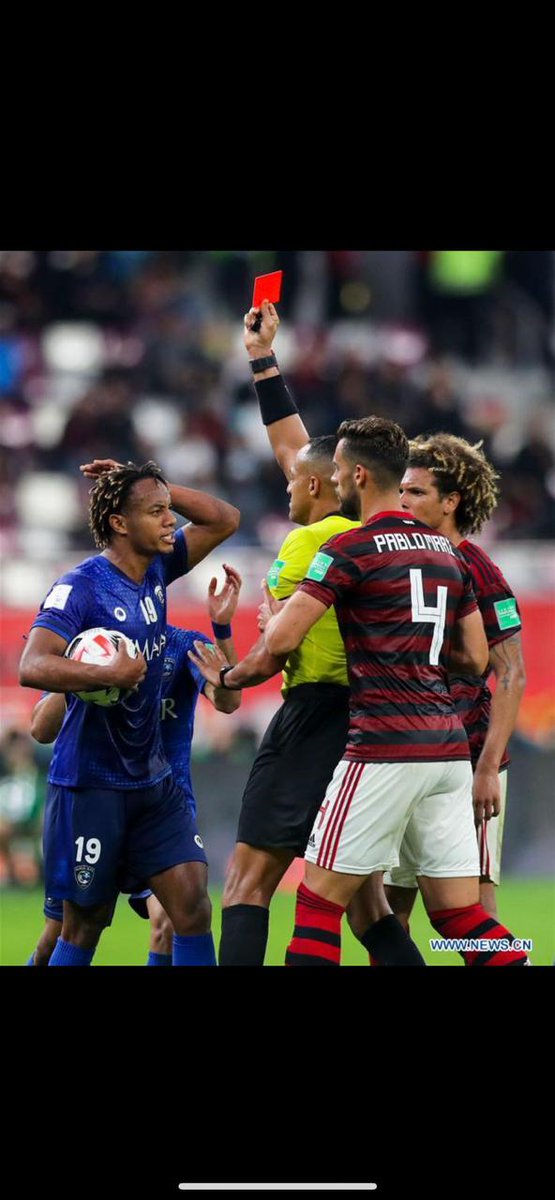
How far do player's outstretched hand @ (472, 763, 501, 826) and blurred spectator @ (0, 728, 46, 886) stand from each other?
6421 millimetres

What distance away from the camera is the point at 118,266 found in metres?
17.5

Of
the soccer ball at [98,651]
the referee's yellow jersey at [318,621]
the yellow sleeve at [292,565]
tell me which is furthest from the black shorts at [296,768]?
the soccer ball at [98,651]

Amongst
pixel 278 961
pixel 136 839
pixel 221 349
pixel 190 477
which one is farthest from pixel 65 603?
pixel 221 349

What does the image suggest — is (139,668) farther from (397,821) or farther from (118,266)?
(118,266)

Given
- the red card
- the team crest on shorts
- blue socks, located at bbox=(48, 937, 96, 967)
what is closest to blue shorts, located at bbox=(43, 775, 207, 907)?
the team crest on shorts

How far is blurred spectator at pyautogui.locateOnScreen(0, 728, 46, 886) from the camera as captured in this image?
1156cm

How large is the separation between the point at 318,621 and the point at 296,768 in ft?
1.77

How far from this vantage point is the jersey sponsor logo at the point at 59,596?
18.0 feet

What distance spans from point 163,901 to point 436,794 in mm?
1113

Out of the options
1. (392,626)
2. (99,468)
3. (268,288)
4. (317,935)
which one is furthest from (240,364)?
(317,935)

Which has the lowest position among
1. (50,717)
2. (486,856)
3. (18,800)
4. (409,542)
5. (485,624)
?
(18,800)

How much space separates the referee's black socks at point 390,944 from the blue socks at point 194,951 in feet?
1.79

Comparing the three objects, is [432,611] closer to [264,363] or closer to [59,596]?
[59,596]

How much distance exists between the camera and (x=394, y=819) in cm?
505
